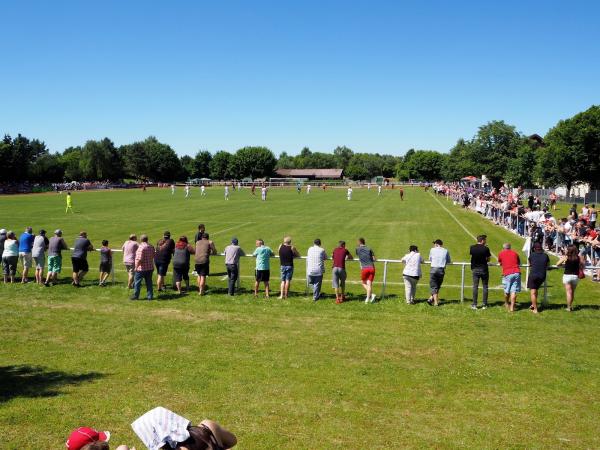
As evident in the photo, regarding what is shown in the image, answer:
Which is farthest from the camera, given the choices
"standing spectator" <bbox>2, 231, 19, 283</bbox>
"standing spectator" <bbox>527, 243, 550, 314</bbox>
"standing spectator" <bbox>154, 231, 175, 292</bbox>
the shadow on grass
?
"standing spectator" <bbox>2, 231, 19, 283</bbox>

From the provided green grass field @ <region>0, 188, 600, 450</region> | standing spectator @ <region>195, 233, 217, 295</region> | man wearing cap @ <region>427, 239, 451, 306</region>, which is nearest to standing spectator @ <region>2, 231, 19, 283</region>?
green grass field @ <region>0, 188, 600, 450</region>

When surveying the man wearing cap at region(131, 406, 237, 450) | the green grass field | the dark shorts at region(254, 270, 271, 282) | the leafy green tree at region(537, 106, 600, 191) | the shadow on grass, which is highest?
the leafy green tree at region(537, 106, 600, 191)

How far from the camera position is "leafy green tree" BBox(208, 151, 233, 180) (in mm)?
158000

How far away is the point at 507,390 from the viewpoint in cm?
842

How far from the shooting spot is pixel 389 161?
194 meters

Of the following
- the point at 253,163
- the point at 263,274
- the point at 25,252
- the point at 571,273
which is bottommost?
the point at 263,274

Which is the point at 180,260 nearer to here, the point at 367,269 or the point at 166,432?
the point at 367,269

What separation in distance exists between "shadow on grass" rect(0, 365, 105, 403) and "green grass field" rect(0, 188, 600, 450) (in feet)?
0.11

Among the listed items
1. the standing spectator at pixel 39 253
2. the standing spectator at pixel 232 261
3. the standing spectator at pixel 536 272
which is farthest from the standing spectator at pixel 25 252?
the standing spectator at pixel 536 272

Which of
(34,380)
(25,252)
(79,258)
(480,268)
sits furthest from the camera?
(25,252)

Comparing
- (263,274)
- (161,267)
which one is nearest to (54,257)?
(161,267)

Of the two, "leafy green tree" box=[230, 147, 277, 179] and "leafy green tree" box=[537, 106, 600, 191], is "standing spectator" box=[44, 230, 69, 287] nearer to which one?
"leafy green tree" box=[537, 106, 600, 191]

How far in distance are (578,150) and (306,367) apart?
6489cm

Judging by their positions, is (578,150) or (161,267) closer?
(161,267)
